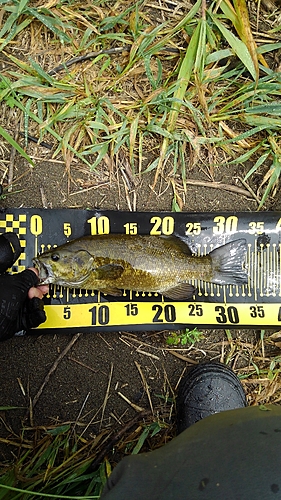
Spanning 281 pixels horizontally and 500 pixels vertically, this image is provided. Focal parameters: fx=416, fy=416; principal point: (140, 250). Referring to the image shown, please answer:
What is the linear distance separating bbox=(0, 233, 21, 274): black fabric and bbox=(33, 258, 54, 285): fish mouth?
160 millimetres

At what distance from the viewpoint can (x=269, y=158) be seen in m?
3.53

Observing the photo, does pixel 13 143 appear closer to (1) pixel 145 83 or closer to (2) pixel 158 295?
(1) pixel 145 83

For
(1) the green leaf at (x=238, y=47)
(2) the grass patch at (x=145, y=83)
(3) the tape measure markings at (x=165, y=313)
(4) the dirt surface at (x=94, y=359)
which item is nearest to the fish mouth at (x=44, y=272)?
(3) the tape measure markings at (x=165, y=313)

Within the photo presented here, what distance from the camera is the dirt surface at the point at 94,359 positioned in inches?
131

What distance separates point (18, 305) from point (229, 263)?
1.64 m

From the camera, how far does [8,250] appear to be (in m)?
3.05

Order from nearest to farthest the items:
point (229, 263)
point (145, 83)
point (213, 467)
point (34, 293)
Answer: point (213, 467), point (34, 293), point (229, 263), point (145, 83)

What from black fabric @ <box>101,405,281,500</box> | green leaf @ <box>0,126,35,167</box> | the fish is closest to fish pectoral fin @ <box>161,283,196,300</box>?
the fish

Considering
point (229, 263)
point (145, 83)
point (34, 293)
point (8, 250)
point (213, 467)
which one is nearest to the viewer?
point (213, 467)

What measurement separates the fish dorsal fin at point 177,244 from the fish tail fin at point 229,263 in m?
0.19

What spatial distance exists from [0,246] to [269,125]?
2.34m

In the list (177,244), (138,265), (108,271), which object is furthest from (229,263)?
(108,271)

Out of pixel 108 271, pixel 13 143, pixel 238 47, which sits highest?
pixel 238 47

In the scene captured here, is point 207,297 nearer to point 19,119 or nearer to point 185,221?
point 185,221
